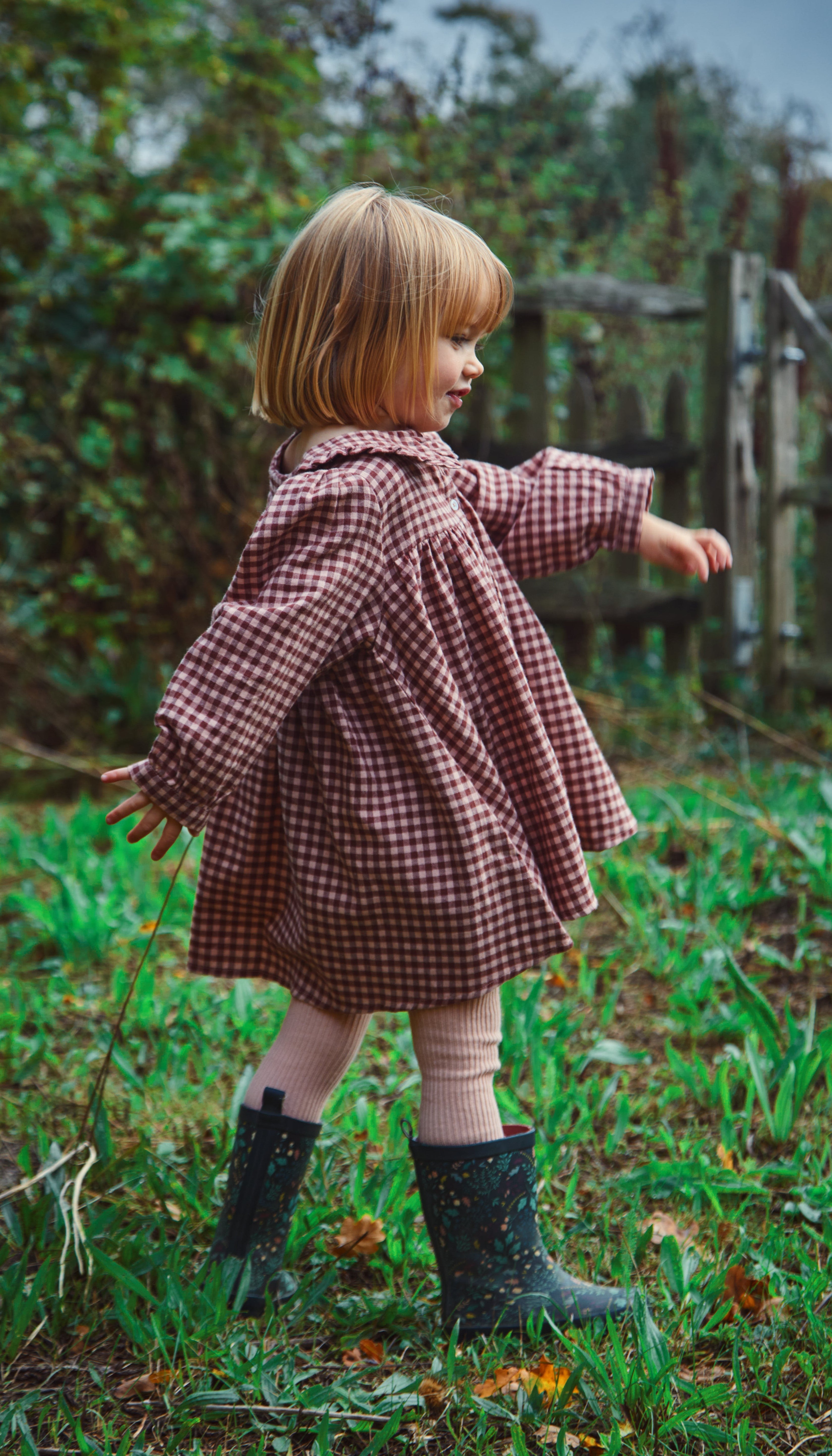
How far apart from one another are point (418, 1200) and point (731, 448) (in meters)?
3.40

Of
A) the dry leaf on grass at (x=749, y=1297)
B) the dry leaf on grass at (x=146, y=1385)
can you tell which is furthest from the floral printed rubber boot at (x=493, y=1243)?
the dry leaf on grass at (x=146, y=1385)

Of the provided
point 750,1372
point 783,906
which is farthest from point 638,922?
point 750,1372

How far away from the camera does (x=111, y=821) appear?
4.19 ft

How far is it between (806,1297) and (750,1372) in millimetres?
108

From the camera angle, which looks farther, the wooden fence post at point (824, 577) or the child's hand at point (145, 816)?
the wooden fence post at point (824, 577)

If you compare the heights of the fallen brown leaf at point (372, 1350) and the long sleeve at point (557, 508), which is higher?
the long sleeve at point (557, 508)

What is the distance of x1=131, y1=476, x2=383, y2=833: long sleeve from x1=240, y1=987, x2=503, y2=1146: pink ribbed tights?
0.36 metres

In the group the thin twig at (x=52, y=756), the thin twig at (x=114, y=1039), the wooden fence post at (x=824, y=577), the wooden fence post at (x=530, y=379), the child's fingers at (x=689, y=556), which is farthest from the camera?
the wooden fence post at (x=530, y=379)

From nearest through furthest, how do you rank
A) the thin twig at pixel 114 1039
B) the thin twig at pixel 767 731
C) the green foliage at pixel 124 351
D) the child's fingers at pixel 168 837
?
the child's fingers at pixel 168 837
the thin twig at pixel 114 1039
the thin twig at pixel 767 731
the green foliage at pixel 124 351

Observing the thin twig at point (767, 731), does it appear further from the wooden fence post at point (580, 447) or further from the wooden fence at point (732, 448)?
the wooden fence post at point (580, 447)

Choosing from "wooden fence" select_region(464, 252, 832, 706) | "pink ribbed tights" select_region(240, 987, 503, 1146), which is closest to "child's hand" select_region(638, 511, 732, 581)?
"pink ribbed tights" select_region(240, 987, 503, 1146)

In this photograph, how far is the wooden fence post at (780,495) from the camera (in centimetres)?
434

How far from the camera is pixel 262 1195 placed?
147cm

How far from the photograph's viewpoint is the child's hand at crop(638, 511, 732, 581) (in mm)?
1511
